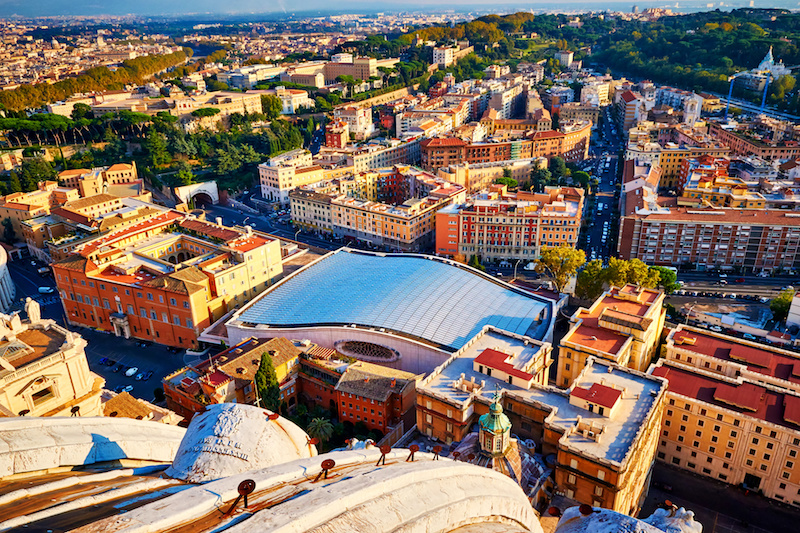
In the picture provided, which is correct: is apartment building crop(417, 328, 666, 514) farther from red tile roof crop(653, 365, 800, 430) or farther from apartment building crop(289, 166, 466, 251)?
apartment building crop(289, 166, 466, 251)

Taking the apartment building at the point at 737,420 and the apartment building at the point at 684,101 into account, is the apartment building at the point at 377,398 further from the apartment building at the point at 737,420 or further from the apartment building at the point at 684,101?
the apartment building at the point at 684,101

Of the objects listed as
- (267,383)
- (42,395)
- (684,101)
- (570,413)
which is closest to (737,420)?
(570,413)

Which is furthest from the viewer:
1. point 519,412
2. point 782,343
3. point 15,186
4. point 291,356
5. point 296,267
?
point 15,186

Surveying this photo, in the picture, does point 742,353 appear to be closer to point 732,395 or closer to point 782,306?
point 732,395

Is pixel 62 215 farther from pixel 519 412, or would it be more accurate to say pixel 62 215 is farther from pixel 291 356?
pixel 519 412

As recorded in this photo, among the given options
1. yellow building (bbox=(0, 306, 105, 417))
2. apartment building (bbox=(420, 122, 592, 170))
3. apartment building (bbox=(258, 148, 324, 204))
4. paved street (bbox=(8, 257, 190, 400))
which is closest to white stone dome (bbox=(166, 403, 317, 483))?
yellow building (bbox=(0, 306, 105, 417))

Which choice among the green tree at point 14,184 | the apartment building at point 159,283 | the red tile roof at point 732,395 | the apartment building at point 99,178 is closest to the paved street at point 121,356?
the apartment building at point 159,283

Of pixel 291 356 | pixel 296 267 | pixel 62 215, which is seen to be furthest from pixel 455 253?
pixel 62 215
